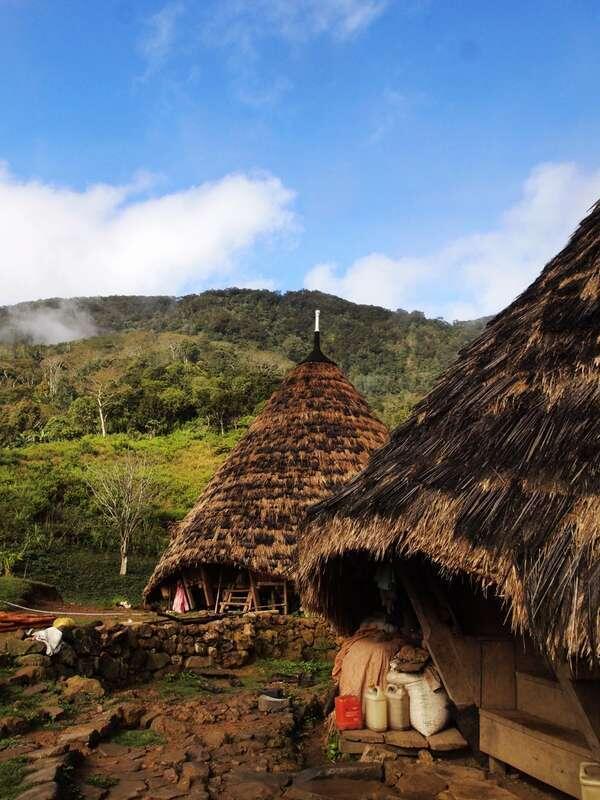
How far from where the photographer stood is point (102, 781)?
448 centimetres

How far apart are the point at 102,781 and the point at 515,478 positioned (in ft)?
11.1

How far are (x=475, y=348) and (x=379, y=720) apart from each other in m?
3.15

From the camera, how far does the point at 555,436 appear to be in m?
3.80

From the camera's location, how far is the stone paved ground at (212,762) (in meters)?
4.32

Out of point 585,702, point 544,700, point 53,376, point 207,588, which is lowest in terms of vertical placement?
point 207,588

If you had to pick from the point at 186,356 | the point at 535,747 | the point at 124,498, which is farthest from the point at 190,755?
the point at 186,356

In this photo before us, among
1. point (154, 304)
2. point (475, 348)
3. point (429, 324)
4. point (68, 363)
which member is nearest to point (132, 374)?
point (68, 363)

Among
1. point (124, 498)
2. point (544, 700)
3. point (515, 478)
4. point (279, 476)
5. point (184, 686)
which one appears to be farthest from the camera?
point (124, 498)

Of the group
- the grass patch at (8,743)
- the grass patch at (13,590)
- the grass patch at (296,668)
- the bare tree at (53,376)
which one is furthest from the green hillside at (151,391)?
the grass patch at (8,743)

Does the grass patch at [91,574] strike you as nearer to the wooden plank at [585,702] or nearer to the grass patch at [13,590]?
the grass patch at [13,590]

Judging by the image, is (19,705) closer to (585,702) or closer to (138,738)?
(138,738)

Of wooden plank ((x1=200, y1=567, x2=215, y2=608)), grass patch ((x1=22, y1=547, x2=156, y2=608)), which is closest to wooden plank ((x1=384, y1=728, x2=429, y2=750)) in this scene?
wooden plank ((x1=200, y1=567, x2=215, y2=608))

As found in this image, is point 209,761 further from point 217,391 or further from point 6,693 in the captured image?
point 217,391

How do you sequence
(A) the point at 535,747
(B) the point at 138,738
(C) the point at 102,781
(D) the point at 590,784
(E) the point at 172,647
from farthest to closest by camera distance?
(E) the point at 172,647 < (B) the point at 138,738 < (C) the point at 102,781 < (A) the point at 535,747 < (D) the point at 590,784
